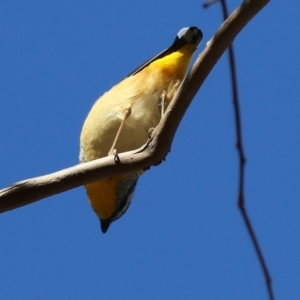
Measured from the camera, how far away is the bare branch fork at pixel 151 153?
3.70m

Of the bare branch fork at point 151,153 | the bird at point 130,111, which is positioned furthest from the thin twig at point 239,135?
the bird at point 130,111

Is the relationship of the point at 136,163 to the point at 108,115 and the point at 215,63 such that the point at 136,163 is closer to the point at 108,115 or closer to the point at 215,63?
the point at 215,63

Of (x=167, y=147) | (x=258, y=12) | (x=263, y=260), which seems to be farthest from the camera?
(x=167, y=147)

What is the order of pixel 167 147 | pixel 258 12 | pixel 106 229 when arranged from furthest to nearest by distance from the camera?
pixel 106 229 → pixel 167 147 → pixel 258 12

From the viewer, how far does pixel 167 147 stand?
4227 mm

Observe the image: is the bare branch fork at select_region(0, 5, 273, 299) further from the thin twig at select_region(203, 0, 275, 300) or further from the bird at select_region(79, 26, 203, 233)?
the bird at select_region(79, 26, 203, 233)

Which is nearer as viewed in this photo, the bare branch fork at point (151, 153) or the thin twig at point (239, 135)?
the thin twig at point (239, 135)

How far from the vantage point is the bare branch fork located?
3695mm

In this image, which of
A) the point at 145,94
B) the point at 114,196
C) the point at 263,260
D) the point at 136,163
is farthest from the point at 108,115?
the point at 263,260

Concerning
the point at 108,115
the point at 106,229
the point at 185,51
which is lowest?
the point at 106,229

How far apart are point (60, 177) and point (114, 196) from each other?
3242mm

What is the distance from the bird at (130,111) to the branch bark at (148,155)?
7.13ft

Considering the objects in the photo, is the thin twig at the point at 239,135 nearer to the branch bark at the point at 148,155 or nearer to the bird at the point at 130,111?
the branch bark at the point at 148,155

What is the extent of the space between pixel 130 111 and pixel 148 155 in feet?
8.54
